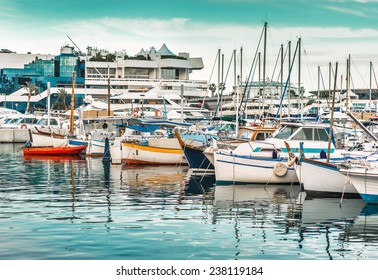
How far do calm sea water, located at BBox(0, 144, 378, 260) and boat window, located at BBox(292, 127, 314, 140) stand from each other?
10.6ft

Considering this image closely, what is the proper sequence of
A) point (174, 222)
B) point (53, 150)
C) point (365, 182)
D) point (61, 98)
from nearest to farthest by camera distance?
point (174, 222)
point (365, 182)
point (53, 150)
point (61, 98)

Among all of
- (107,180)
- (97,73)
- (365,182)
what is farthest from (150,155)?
(97,73)

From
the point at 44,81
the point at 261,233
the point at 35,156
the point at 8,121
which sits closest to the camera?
the point at 261,233

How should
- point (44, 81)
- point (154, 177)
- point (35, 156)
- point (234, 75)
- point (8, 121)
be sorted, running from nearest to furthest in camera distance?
point (154, 177) < point (35, 156) < point (234, 75) < point (8, 121) < point (44, 81)

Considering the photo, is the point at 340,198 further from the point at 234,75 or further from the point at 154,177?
the point at 234,75

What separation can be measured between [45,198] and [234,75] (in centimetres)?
4740

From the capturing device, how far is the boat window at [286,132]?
3567 centimetres

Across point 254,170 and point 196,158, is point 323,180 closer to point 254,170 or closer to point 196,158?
point 254,170

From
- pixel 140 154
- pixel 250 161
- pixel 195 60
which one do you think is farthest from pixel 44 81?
pixel 250 161

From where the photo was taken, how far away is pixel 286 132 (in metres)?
35.9

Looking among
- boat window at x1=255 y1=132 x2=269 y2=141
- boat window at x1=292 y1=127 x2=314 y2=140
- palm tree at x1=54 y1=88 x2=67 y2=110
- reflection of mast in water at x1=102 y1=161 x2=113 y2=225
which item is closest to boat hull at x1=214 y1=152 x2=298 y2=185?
boat window at x1=292 y1=127 x2=314 y2=140

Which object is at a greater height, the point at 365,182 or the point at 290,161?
the point at 290,161

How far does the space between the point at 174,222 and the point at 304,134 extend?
13.4 meters

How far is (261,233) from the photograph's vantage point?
22000mm
